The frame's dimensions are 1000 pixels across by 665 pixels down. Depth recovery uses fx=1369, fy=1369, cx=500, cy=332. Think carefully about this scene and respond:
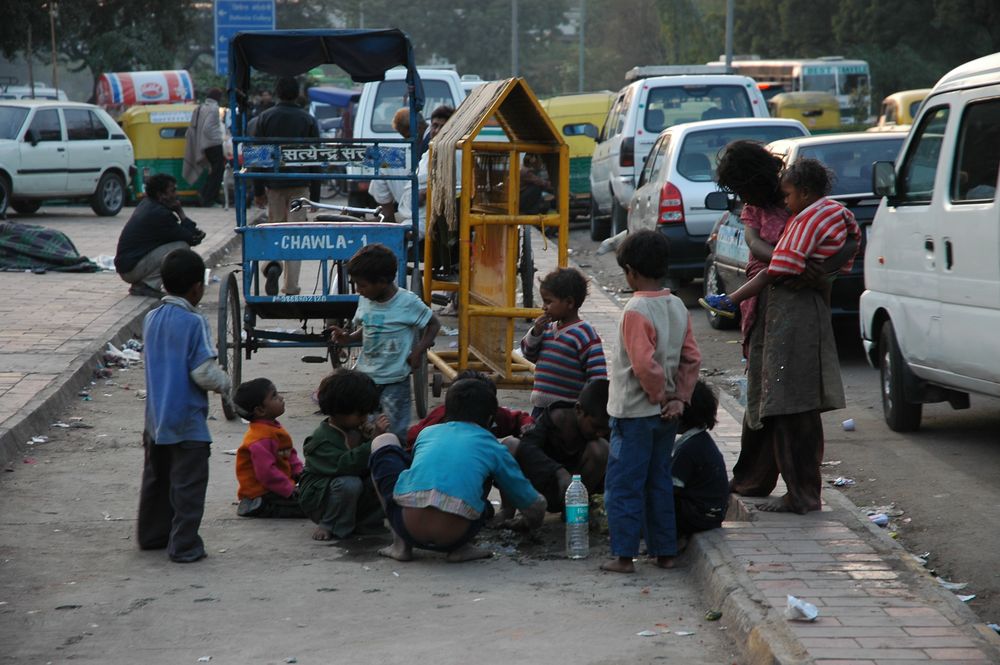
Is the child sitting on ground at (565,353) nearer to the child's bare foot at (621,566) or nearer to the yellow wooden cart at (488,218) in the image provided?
the child's bare foot at (621,566)

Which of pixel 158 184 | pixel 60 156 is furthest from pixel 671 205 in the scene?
pixel 60 156

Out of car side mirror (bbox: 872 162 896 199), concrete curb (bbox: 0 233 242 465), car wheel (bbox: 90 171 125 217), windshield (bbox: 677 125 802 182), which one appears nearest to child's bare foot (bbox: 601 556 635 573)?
car side mirror (bbox: 872 162 896 199)

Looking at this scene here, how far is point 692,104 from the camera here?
1783cm

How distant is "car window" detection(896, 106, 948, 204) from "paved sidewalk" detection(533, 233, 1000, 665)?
220 centimetres

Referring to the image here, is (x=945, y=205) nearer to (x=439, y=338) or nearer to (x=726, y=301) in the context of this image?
(x=726, y=301)

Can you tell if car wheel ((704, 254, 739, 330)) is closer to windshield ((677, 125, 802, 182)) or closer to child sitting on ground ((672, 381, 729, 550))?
windshield ((677, 125, 802, 182))

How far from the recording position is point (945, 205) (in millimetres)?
7250

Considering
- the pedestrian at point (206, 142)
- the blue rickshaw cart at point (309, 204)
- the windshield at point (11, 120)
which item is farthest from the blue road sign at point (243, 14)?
the blue rickshaw cart at point (309, 204)

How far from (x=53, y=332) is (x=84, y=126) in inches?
493

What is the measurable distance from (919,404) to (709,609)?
3.44 m

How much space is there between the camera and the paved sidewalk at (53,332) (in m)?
8.47

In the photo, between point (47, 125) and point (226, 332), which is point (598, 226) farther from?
point (226, 332)

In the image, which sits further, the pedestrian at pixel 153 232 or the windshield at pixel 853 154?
the pedestrian at pixel 153 232

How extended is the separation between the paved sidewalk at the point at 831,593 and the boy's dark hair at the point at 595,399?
69cm
